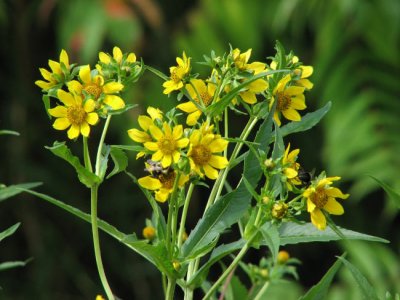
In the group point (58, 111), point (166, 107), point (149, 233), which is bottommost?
point (166, 107)

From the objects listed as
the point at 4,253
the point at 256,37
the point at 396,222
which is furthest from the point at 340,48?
the point at 4,253

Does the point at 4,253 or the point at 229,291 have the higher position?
the point at 229,291

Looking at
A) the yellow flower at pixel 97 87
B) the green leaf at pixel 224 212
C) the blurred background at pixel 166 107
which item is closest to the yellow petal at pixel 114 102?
the yellow flower at pixel 97 87

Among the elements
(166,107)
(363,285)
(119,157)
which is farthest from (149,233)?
(166,107)

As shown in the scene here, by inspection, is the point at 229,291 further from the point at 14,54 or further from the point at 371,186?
the point at 14,54

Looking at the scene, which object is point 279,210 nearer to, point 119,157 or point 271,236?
point 271,236

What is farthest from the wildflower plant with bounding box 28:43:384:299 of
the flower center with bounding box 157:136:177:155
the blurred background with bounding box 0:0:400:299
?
the blurred background with bounding box 0:0:400:299
